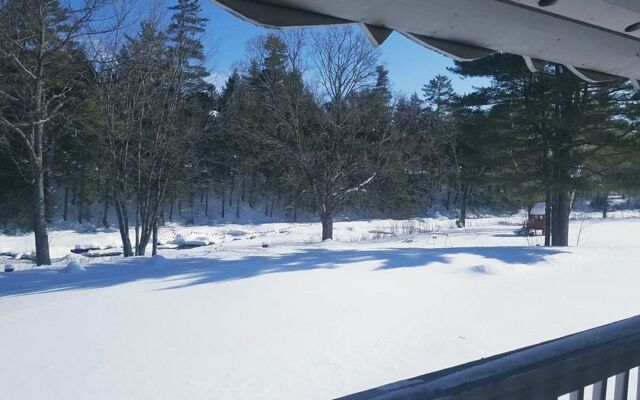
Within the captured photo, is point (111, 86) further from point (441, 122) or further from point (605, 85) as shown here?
point (441, 122)

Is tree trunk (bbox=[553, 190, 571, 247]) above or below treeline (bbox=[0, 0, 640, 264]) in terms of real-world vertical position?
below

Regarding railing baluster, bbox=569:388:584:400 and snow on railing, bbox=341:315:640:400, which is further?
railing baluster, bbox=569:388:584:400

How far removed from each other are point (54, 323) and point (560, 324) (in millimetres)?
5899

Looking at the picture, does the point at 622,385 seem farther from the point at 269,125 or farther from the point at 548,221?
the point at 269,125

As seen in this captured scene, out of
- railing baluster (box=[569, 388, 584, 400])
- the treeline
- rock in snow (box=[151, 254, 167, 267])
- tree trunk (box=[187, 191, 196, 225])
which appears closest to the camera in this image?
railing baluster (box=[569, 388, 584, 400])

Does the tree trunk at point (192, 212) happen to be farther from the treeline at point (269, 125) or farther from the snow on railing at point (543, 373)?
the snow on railing at point (543, 373)

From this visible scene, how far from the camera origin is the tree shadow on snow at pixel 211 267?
25.0ft

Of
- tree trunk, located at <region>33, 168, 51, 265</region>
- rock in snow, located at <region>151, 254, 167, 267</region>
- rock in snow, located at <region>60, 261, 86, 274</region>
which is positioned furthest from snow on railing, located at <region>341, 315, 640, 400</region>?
tree trunk, located at <region>33, 168, 51, 265</region>

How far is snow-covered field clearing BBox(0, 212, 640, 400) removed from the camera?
A: 4.32 m

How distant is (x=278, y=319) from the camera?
232 inches

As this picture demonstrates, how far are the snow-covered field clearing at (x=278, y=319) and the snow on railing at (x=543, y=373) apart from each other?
2.70 m

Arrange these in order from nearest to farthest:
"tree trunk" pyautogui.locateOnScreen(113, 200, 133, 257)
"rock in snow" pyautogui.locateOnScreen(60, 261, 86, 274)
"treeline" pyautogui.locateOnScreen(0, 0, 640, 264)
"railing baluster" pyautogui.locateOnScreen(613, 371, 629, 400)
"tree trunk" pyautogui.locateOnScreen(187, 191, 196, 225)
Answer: "railing baluster" pyautogui.locateOnScreen(613, 371, 629, 400) < "rock in snow" pyautogui.locateOnScreen(60, 261, 86, 274) < "treeline" pyautogui.locateOnScreen(0, 0, 640, 264) < "tree trunk" pyautogui.locateOnScreen(113, 200, 133, 257) < "tree trunk" pyautogui.locateOnScreen(187, 191, 196, 225)

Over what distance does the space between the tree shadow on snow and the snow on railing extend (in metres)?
6.14

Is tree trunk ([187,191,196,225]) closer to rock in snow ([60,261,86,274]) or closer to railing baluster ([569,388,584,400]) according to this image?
rock in snow ([60,261,86,274])
